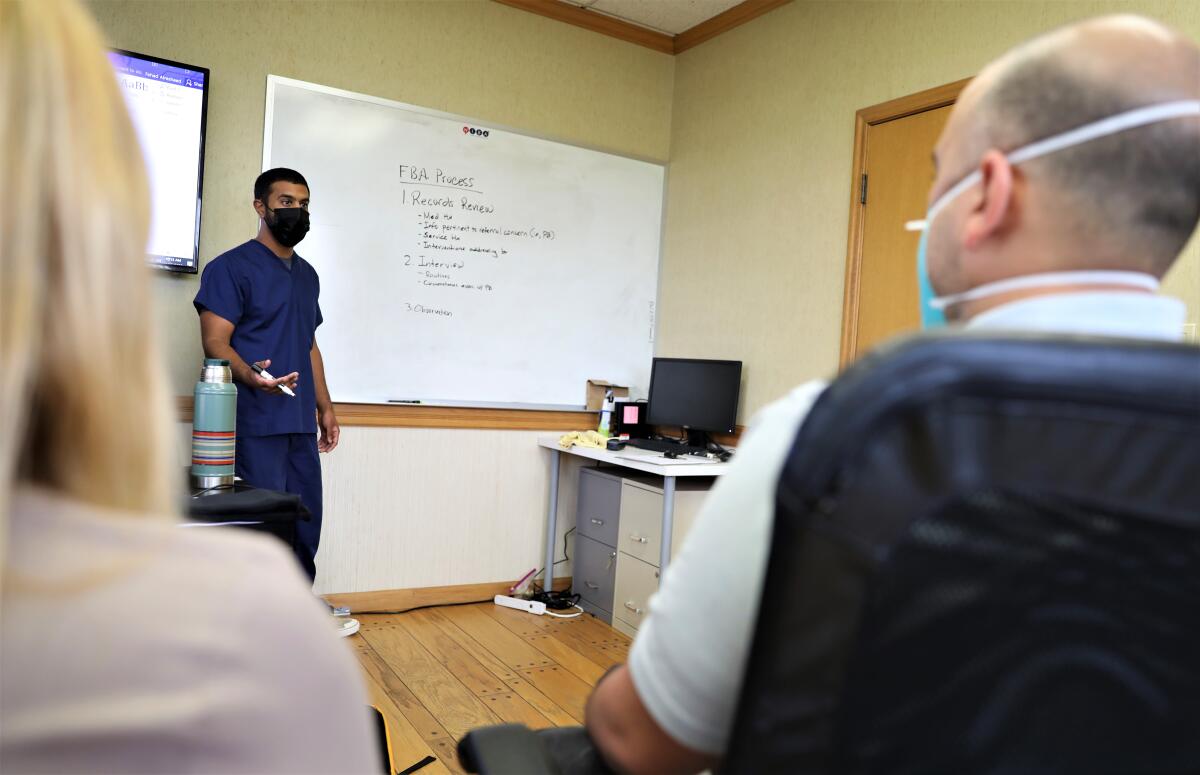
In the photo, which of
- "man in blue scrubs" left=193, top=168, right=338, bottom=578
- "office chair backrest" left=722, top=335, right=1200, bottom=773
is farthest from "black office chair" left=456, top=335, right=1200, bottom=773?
"man in blue scrubs" left=193, top=168, right=338, bottom=578

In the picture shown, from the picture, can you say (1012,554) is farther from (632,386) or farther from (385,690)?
(632,386)

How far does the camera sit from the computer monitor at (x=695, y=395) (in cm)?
362

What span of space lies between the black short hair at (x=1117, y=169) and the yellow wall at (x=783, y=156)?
2.24m

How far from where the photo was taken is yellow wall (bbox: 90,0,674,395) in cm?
320

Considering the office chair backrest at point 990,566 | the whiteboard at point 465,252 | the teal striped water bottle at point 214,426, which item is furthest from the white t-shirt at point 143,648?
the whiteboard at point 465,252

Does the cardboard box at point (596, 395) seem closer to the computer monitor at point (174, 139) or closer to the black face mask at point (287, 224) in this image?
the black face mask at point (287, 224)

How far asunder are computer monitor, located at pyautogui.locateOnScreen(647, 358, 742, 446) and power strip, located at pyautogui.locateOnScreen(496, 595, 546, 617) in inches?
37.6

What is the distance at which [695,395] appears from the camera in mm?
3770

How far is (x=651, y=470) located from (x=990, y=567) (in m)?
2.68

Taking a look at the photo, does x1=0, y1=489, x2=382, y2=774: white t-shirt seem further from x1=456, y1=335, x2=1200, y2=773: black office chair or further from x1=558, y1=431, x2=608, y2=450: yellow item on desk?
x1=558, y1=431, x2=608, y2=450: yellow item on desk

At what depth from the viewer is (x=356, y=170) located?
11.6 ft

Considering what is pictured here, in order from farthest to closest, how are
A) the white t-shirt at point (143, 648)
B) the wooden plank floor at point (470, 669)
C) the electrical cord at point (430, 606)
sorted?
the electrical cord at point (430, 606) < the wooden plank floor at point (470, 669) < the white t-shirt at point (143, 648)

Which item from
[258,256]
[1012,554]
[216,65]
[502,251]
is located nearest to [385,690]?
[258,256]

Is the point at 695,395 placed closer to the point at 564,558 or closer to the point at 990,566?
the point at 564,558
